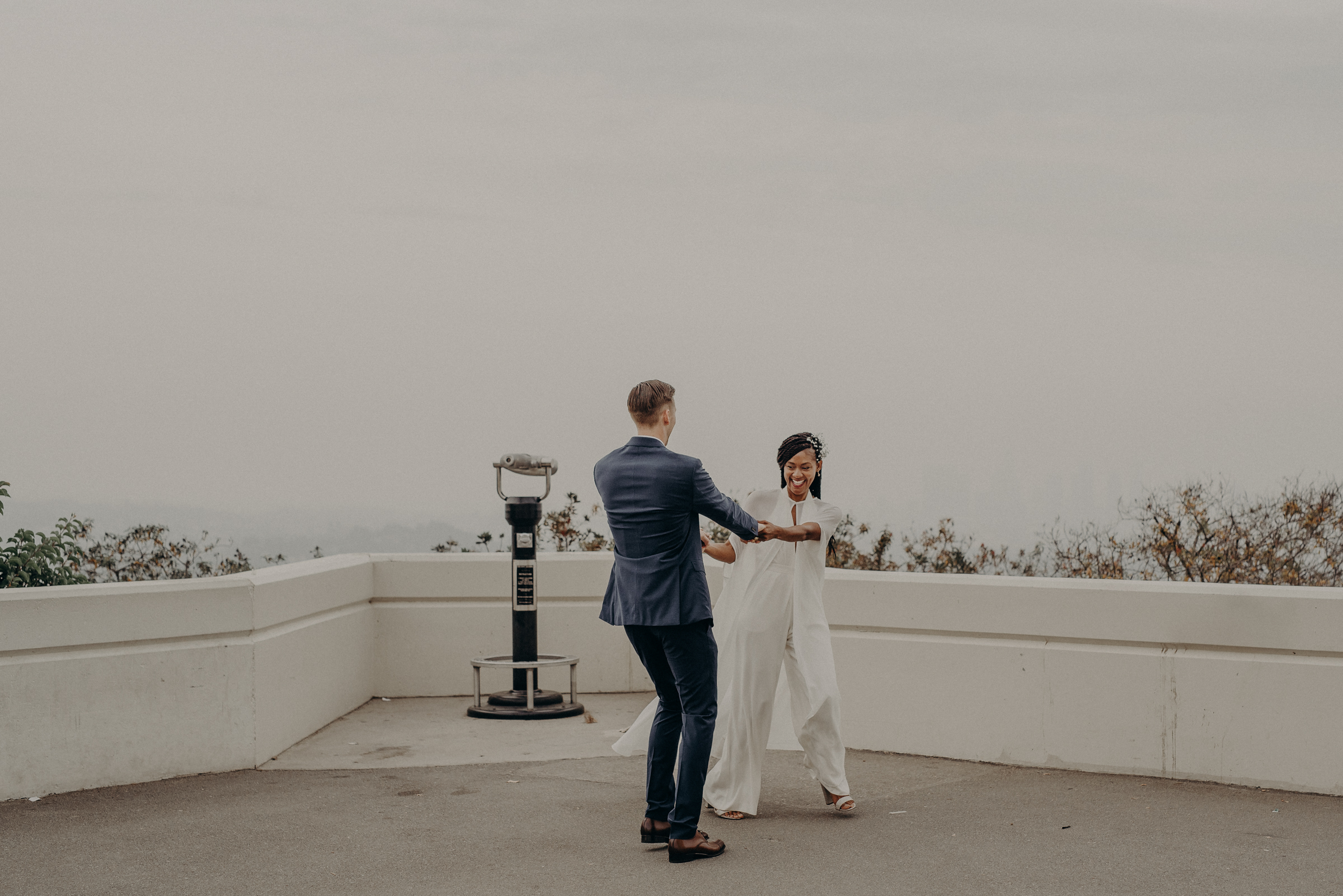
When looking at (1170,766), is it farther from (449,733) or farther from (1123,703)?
(449,733)

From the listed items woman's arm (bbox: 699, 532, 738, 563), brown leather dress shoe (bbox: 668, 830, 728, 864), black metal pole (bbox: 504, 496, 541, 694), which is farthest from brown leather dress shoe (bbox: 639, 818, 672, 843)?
black metal pole (bbox: 504, 496, 541, 694)

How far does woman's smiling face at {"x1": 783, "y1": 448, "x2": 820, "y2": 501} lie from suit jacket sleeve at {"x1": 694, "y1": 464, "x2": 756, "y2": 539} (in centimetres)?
84

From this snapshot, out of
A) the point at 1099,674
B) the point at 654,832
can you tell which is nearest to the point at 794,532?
the point at 654,832

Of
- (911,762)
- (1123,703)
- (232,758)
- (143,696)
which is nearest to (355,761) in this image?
(232,758)

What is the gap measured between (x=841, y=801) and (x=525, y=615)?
11.1ft

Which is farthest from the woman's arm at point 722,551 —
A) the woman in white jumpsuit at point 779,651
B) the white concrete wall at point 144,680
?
the white concrete wall at point 144,680

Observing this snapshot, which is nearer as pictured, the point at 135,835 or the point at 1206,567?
the point at 135,835

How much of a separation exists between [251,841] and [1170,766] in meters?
4.70

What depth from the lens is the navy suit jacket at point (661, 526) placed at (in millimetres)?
5199

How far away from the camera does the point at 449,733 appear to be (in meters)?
8.11

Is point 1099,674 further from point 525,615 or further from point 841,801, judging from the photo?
point 525,615

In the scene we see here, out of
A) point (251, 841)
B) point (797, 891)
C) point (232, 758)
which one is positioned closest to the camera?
point (797, 891)

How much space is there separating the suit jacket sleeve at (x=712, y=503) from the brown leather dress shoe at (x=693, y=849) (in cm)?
132

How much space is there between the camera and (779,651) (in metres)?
6.05
